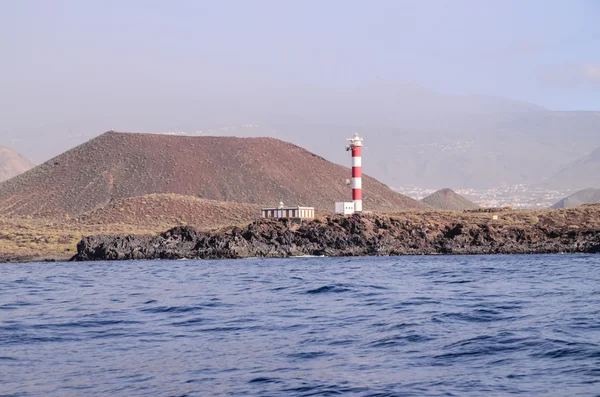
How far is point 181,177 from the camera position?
129 m

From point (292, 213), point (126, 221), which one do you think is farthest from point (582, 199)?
point (292, 213)

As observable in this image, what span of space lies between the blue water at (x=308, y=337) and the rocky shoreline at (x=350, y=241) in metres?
24.5

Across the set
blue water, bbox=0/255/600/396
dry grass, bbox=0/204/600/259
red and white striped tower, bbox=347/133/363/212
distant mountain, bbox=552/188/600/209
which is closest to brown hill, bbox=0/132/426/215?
dry grass, bbox=0/204/600/259

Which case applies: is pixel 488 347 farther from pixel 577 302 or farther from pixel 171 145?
pixel 171 145

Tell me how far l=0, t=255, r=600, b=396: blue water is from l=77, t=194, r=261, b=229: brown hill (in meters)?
56.5

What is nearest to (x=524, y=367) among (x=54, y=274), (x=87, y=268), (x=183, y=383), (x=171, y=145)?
(x=183, y=383)

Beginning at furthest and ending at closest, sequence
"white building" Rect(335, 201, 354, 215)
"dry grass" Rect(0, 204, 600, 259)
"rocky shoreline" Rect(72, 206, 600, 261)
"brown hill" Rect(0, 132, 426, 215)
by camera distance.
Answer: "brown hill" Rect(0, 132, 426, 215), "white building" Rect(335, 201, 354, 215), "dry grass" Rect(0, 204, 600, 259), "rocky shoreline" Rect(72, 206, 600, 261)

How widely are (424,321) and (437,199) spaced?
426 feet

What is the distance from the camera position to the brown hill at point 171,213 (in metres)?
94.5

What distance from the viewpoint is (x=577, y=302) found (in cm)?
2595

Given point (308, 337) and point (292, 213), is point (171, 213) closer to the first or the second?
point (292, 213)

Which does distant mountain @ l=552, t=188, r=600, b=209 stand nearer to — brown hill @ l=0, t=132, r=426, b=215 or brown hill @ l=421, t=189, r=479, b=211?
brown hill @ l=421, t=189, r=479, b=211

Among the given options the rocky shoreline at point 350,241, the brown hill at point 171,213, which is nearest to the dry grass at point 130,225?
the brown hill at point 171,213

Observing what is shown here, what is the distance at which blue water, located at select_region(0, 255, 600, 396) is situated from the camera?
15.9 metres
